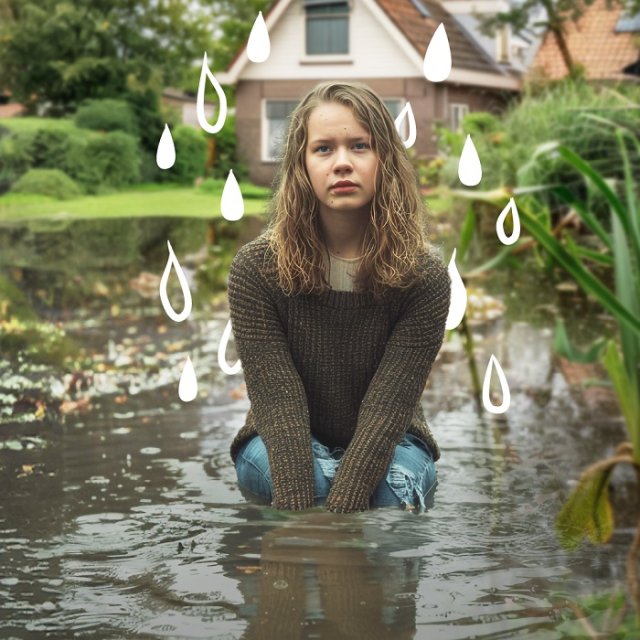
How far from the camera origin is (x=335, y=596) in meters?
3.21

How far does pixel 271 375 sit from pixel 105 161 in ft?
79.5

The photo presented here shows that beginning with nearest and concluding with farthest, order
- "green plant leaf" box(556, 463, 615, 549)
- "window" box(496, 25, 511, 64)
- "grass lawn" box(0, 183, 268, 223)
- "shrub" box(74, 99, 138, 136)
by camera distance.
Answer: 1. "green plant leaf" box(556, 463, 615, 549)
2. "grass lawn" box(0, 183, 268, 223)
3. "shrub" box(74, 99, 138, 136)
4. "window" box(496, 25, 511, 64)

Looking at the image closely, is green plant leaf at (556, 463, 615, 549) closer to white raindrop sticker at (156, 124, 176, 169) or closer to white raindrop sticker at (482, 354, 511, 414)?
white raindrop sticker at (482, 354, 511, 414)

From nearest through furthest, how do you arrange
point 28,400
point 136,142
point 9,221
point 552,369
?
point 28,400, point 552,369, point 9,221, point 136,142

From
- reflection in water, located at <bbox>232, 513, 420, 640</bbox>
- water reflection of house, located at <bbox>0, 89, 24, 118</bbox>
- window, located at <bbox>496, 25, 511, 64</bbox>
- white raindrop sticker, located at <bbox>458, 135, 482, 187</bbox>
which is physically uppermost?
water reflection of house, located at <bbox>0, 89, 24, 118</bbox>

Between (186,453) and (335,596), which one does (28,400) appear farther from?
(335,596)

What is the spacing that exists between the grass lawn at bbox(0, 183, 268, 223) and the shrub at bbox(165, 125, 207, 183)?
0.97 metres

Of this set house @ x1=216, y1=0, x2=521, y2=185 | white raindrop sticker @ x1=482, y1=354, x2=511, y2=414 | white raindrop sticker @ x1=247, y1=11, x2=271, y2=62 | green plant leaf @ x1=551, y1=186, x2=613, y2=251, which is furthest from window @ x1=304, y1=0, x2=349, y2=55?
white raindrop sticker @ x1=247, y1=11, x2=271, y2=62

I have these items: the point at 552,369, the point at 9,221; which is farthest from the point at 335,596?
the point at 9,221

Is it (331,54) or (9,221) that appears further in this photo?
(331,54)

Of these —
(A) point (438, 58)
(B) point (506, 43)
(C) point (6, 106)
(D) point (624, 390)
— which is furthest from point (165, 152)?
(C) point (6, 106)

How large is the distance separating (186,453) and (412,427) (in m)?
1.32

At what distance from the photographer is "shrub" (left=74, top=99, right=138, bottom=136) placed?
28797mm

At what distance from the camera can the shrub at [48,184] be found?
2519 cm
